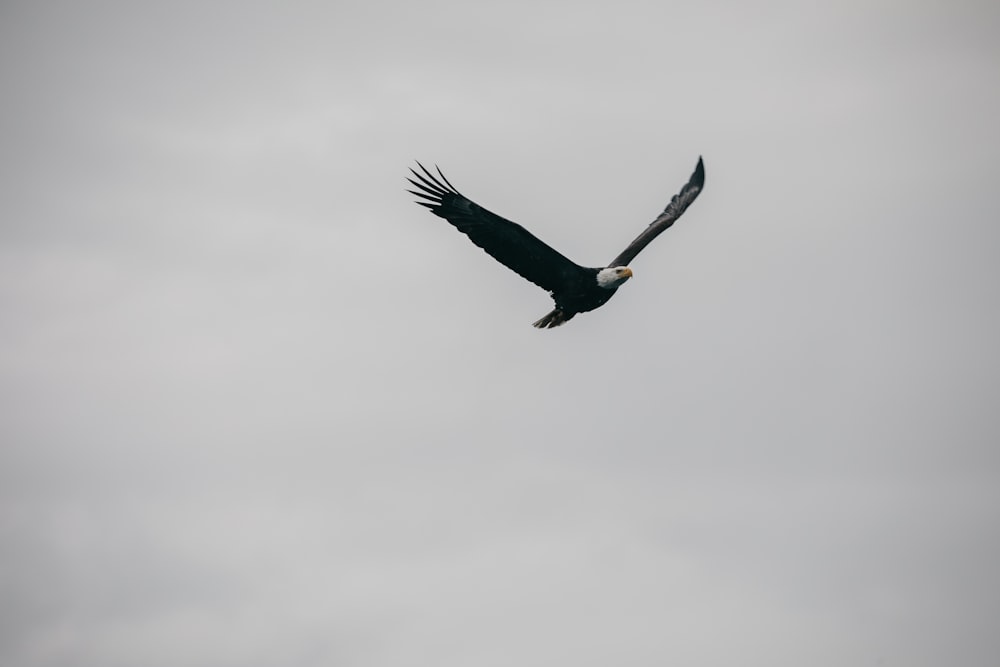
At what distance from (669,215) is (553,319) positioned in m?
3.49

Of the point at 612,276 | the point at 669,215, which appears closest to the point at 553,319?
the point at 612,276

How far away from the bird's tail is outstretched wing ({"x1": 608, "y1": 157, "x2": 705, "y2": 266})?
1.28 meters

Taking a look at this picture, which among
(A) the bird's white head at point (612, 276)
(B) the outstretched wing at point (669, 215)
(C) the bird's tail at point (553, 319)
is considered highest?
(B) the outstretched wing at point (669, 215)

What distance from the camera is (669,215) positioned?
28031 mm

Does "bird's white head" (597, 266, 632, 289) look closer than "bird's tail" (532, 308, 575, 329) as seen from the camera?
Yes

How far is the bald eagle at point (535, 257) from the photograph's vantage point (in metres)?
24.3

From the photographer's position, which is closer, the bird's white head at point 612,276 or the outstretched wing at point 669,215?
the bird's white head at point 612,276

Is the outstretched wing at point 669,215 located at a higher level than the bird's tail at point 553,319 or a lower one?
higher

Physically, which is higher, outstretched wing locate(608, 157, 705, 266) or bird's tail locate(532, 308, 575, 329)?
outstretched wing locate(608, 157, 705, 266)

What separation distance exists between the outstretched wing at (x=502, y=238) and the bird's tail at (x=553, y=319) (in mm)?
582

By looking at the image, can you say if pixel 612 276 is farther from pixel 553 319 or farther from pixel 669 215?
pixel 669 215

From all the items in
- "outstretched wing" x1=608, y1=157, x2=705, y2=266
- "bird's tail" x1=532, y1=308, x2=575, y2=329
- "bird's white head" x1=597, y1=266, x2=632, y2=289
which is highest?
"outstretched wing" x1=608, y1=157, x2=705, y2=266

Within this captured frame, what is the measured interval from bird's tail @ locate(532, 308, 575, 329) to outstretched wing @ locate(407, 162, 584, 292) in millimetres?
582

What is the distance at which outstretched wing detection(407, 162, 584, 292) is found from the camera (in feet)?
79.7
